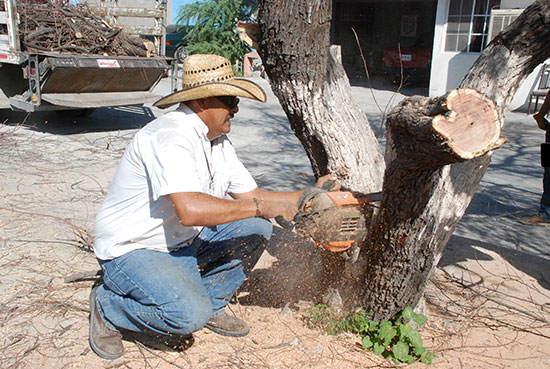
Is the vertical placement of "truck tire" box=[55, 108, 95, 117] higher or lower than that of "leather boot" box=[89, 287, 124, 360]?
higher

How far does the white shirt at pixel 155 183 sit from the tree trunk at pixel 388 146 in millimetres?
624

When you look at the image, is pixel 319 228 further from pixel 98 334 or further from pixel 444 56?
pixel 444 56

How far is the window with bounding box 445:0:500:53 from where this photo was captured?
40.6 ft

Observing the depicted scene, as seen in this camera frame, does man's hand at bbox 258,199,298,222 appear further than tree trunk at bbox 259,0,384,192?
No

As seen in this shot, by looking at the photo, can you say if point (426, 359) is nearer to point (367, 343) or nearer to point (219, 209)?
point (367, 343)

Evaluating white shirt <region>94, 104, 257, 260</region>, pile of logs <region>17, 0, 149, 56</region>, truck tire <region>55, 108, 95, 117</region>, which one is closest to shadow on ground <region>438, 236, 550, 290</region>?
white shirt <region>94, 104, 257, 260</region>

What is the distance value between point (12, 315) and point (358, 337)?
6.40 ft

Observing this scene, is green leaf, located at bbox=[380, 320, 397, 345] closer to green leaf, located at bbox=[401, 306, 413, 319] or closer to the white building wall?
green leaf, located at bbox=[401, 306, 413, 319]

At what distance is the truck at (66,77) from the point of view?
7105 millimetres

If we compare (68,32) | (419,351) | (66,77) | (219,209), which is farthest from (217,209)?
(68,32)

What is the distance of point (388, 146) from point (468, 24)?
11798mm

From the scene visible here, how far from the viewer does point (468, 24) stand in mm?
12578

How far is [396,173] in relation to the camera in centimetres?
229

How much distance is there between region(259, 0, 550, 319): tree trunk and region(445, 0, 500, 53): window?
10875mm
